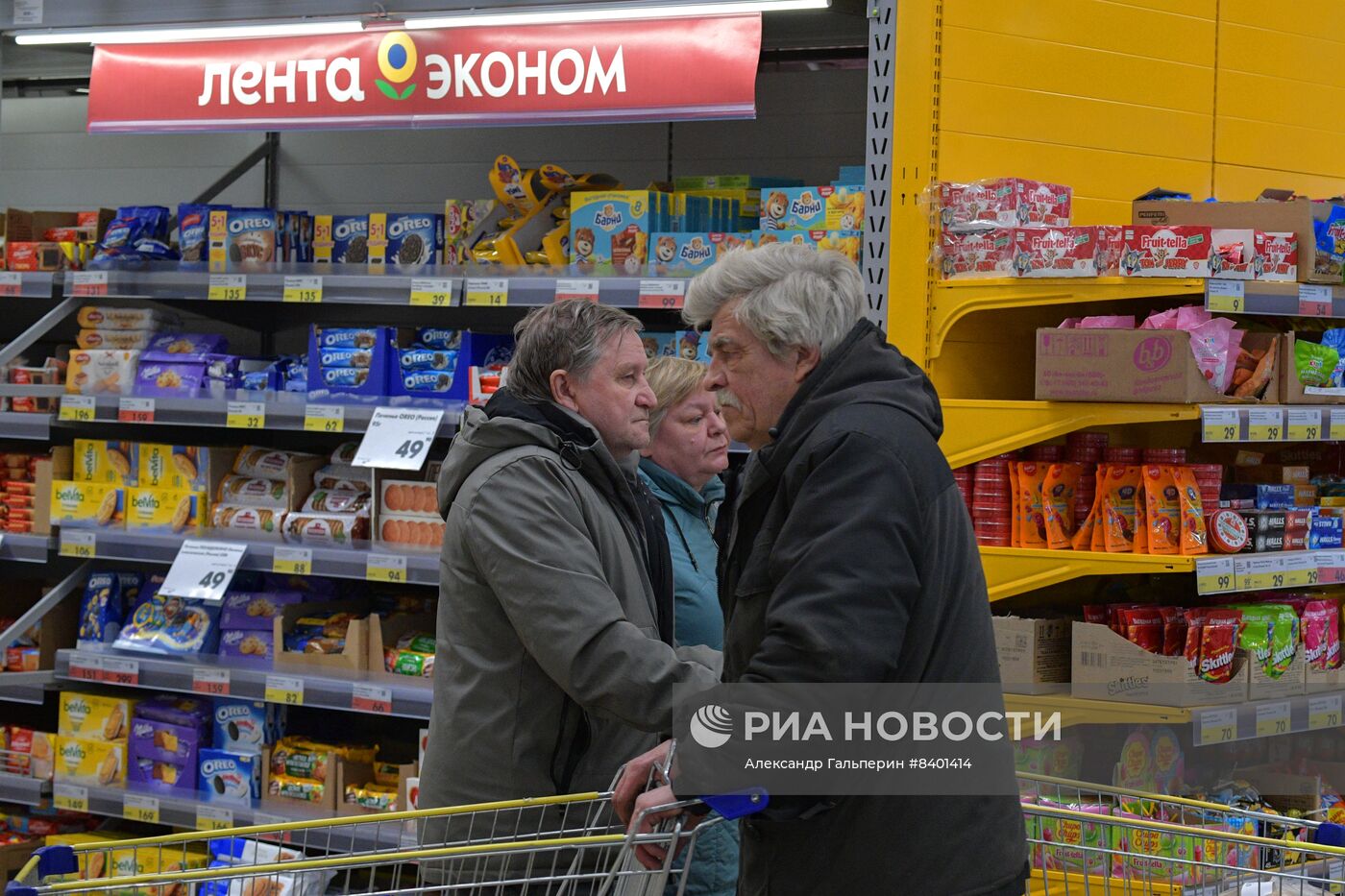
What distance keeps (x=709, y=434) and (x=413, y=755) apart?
2116 mm

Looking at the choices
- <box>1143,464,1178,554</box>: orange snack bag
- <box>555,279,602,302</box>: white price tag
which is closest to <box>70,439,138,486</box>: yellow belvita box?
<box>555,279,602,302</box>: white price tag

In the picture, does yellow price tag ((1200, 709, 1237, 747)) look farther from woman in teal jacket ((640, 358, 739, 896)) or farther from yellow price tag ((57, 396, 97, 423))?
yellow price tag ((57, 396, 97, 423))

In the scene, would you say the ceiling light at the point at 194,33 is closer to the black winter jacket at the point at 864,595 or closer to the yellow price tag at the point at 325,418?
the yellow price tag at the point at 325,418

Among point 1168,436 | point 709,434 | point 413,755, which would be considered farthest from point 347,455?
point 1168,436

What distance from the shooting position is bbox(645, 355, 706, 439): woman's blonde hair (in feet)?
9.48

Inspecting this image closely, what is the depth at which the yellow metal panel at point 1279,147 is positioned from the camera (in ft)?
13.0

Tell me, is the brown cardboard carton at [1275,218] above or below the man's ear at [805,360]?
above

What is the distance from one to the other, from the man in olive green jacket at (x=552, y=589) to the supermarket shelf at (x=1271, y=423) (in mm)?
1313

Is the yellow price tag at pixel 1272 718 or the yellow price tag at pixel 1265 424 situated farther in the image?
the yellow price tag at pixel 1272 718

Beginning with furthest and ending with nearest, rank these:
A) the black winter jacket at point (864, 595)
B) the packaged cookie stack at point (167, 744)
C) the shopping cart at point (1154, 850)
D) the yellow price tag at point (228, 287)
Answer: the packaged cookie stack at point (167, 744) → the yellow price tag at point (228, 287) → the shopping cart at point (1154, 850) → the black winter jacket at point (864, 595)

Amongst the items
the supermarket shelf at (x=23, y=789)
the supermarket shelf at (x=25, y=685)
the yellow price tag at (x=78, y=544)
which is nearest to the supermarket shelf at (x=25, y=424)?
the yellow price tag at (x=78, y=544)

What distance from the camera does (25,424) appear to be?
457 cm

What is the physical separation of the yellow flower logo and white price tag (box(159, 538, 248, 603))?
140cm

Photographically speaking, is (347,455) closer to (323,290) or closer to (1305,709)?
(323,290)
